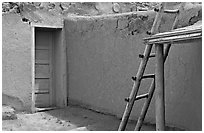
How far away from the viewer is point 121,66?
5.73m

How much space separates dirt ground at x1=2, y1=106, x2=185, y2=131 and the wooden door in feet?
1.80

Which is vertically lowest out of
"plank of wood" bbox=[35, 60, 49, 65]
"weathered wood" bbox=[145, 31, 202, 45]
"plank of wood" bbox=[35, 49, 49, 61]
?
"plank of wood" bbox=[35, 60, 49, 65]

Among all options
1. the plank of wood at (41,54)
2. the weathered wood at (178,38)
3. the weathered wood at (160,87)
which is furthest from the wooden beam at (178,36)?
the plank of wood at (41,54)

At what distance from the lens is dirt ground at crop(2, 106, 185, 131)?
5258 mm

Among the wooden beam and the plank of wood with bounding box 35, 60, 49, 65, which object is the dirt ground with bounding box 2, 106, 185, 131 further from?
the wooden beam

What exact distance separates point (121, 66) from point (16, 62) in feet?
7.40

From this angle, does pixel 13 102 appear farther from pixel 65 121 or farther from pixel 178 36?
pixel 178 36

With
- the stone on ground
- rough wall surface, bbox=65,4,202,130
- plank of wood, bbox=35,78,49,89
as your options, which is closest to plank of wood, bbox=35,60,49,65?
plank of wood, bbox=35,78,49,89

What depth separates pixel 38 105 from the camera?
23.5ft

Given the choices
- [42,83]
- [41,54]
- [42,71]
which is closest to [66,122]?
[42,83]

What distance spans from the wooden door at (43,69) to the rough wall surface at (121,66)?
472mm

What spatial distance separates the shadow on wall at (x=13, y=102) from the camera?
20.7 ft

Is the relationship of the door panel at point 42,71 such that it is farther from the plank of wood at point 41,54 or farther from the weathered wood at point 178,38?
the weathered wood at point 178,38

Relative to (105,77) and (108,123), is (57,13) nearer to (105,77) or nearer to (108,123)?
(105,77)
